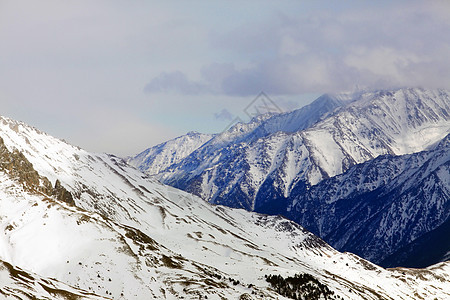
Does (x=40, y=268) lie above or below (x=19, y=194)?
below

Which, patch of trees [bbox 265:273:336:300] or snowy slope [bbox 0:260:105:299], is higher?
snowy slope [bbox 0:260:105:299]

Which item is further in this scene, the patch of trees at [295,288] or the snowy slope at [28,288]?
the patch of trees at [295,288]

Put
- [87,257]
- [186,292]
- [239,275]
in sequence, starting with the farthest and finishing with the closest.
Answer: [239,275]
[87,257]
[186,292]

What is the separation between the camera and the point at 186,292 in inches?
5886

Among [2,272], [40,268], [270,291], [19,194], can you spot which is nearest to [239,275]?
[270,291]

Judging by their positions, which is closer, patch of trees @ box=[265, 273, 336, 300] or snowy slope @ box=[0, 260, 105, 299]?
snowy slope @ box=[0, 260, 105, 299]

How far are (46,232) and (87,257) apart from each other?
21860mm

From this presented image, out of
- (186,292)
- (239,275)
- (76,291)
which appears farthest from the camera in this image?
(239,275)

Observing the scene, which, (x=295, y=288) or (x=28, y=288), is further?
(x=295, y=288)

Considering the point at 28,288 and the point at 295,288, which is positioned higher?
the point at 28,288

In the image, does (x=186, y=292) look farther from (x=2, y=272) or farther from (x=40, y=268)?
(x=2, y=272)

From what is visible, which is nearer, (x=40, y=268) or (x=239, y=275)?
(x=40, y=268)

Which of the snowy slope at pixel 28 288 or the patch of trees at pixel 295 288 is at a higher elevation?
the snowy slope at pixel 28 288

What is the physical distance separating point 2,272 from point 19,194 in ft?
277
